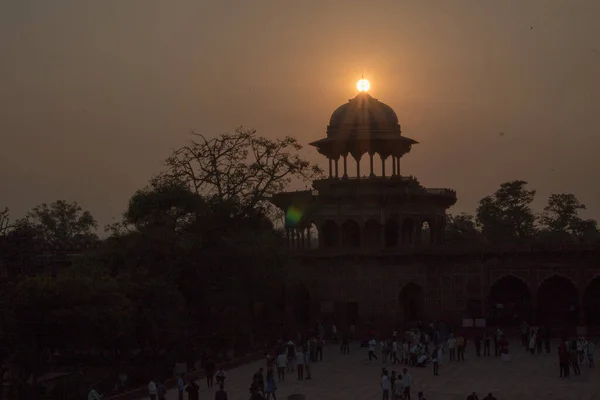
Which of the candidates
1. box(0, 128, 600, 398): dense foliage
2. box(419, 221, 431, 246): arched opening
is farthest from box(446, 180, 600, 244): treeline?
box(0, 128, 600, 398): dense foliage

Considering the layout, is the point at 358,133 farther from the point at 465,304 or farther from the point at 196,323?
the point at 196,323

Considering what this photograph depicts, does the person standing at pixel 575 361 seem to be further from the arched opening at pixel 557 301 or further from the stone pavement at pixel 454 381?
the arched opening at pixel 557 301

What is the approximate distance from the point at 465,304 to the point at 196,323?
1628 cm

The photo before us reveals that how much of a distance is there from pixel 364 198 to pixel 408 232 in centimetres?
467

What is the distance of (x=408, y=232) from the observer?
6906cm

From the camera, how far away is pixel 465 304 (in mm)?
59938

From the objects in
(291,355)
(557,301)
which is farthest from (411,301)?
(291,355)

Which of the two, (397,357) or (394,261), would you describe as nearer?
(397,357)

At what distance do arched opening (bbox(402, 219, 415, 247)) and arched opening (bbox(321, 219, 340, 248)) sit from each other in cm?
404

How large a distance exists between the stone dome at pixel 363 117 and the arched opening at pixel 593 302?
15.2 metres

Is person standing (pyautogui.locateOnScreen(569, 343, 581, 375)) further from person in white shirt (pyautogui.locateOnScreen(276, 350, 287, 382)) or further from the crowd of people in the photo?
person in white shirt (pyautogui.locateOnScreen(276, 350, 287, 382))

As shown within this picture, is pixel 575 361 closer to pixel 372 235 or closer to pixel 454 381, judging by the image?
pixel 454 381

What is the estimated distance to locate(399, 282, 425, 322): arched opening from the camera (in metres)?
62.6

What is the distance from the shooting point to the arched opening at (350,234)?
67.9 m
